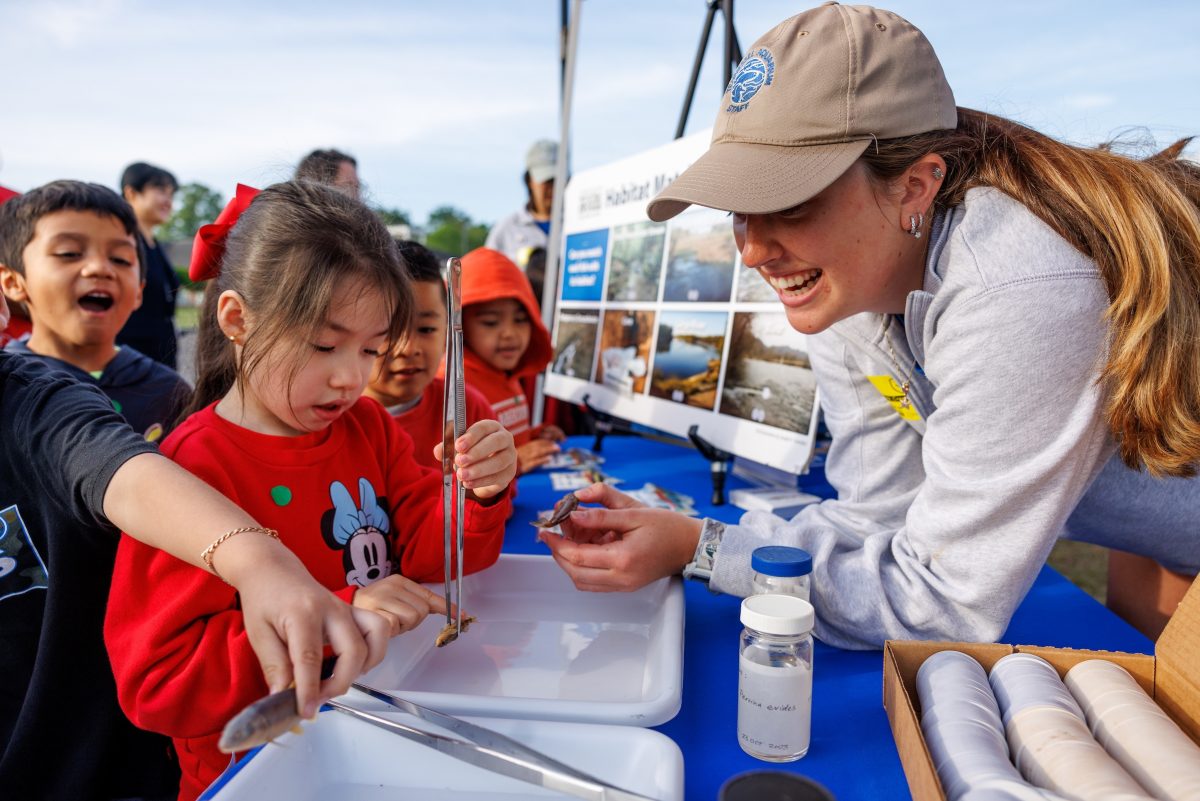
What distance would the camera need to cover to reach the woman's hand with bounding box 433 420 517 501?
853 mm

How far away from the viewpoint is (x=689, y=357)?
188cm

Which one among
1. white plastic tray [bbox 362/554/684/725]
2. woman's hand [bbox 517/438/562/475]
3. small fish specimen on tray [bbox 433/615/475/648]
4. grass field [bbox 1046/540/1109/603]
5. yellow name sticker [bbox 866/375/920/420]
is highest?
yellow name sticker [bbox 866/375/920/420]

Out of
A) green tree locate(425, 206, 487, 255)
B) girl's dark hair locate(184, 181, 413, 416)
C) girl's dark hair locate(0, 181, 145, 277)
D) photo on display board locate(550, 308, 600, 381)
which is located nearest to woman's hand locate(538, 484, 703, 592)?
girl's dark hair locate(184, 181, 413, 416)

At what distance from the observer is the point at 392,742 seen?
2.03 feet

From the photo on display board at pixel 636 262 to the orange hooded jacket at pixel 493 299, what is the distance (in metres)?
0.26

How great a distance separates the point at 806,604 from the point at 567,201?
2075mm

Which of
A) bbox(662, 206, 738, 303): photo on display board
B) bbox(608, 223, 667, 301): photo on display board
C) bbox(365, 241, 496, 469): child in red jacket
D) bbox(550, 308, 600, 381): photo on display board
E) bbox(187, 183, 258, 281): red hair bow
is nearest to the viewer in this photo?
bbox(187, 183, 258, 281): red hair bow

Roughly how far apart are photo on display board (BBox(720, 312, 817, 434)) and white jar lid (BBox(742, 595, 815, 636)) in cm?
87

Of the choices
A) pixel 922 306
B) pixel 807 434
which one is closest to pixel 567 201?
pixel 807 434

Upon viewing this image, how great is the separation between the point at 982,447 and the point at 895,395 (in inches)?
13.5

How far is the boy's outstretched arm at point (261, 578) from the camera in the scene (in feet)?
1.77

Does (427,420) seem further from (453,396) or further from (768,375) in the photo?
(453,396)

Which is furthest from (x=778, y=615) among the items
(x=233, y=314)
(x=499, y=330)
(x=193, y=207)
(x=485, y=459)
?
(x=193, y=207)

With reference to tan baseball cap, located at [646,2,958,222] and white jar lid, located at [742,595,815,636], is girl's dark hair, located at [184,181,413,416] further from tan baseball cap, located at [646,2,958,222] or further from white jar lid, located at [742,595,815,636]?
white jar lid, located at [742,595,815,636]
